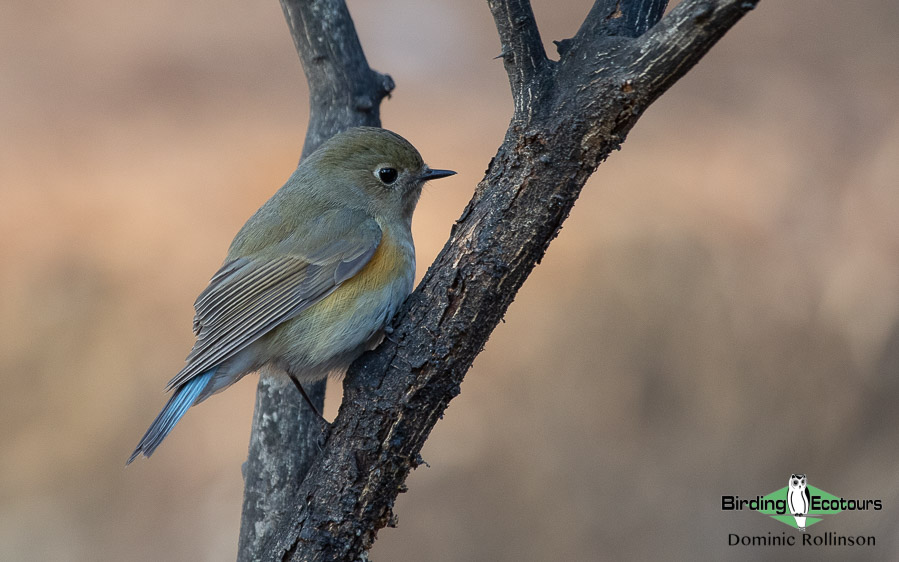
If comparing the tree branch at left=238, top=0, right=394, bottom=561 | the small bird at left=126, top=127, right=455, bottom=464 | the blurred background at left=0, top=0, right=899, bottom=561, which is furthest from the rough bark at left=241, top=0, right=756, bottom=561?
the blurred background at left=0, top=0, right=899, bottom=561

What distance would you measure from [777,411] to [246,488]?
3.96m

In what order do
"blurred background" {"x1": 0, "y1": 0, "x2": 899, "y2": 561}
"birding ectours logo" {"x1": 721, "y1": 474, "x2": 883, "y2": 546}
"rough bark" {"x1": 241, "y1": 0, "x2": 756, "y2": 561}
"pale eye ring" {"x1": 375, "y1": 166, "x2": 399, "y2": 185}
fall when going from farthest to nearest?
"blurred background" {"x1": 0, "y1": 0, "x2": 899, "y2": 561} → "birding ectours logo" {"x1": 721, "y1": 474, "x2": 883, "y2": 546} → "pale eye ring" {"x1": 375, "y1": 166, "x2": 399, "y2": 185} → "rough bark" {"x1": 241, "y1": 0, "x2": 756, "y2": 561}

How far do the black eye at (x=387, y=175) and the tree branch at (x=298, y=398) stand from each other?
0.30 meters

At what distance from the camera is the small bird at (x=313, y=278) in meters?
3.31

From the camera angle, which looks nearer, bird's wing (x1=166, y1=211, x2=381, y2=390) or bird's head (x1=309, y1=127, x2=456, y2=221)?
bird's wing (x1=166, y1=211, x2=381, y2=390)

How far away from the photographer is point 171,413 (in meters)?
3.21

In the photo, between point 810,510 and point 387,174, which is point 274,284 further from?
point 810,510

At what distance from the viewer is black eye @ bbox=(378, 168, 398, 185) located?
12.4 feet

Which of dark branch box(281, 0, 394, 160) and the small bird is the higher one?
dark branch box(281, 0, 394, 160)

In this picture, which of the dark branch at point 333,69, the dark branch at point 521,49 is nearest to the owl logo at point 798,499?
the dark branch at point 333,69

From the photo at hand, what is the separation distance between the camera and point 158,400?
6266 millimetres

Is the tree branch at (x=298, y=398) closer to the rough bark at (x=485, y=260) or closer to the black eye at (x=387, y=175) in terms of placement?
the black eye at (x=387, y=175)

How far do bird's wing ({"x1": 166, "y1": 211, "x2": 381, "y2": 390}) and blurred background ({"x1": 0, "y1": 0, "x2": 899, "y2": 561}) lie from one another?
259cm

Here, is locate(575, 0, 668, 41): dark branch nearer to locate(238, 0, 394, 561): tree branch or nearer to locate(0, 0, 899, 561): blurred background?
locate(238, 0, 394, 561): tree branch
